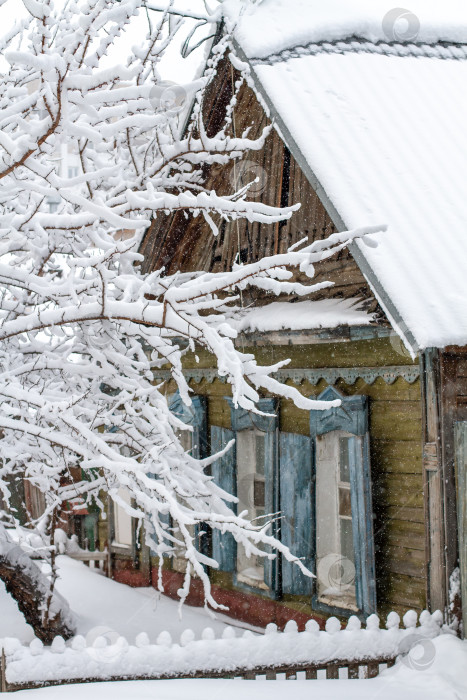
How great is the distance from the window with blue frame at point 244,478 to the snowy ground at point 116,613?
57 centimetres

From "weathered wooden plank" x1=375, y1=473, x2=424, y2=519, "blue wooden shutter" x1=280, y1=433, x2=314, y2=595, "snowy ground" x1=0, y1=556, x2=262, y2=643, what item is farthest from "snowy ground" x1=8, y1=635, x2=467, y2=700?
"snowy ground" x1=0, y1=556, x2=262, y2=643

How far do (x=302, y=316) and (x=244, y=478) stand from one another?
2.32 m

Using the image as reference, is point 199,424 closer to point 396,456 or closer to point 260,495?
point 260,495

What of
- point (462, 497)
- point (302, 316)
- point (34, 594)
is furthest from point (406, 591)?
point (34, 594)

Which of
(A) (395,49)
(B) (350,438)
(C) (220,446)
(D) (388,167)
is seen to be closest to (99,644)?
(B) (350,438)

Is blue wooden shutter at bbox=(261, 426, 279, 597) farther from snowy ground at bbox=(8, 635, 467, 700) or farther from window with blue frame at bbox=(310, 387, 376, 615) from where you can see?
snowy ground at bbox=(8, 635, 467, 700)

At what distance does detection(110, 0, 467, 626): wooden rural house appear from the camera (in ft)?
20.0

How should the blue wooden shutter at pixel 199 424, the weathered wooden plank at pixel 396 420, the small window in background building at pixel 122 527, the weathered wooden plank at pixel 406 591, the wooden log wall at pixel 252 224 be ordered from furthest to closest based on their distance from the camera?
the small window in background building at pixel 122 527 → the blue wooden shutter at pixel 199 424 → the wooden log wall at pixel 252 224 → the weathered wooden plank at pixel 396 420 → the weathered wooden plank at pixel 406 591

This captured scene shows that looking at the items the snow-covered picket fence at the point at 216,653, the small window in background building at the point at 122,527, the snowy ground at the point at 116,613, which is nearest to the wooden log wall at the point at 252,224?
the snow-covered picket fence at the point at 216,653

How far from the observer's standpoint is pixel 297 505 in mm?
7477

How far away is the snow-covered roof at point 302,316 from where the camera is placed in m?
6.57

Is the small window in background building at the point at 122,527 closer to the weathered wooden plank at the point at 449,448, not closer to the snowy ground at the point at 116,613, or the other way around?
the snowy ground at the point at 116,613

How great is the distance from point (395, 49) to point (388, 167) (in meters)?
2.84

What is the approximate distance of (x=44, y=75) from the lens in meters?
3.47
